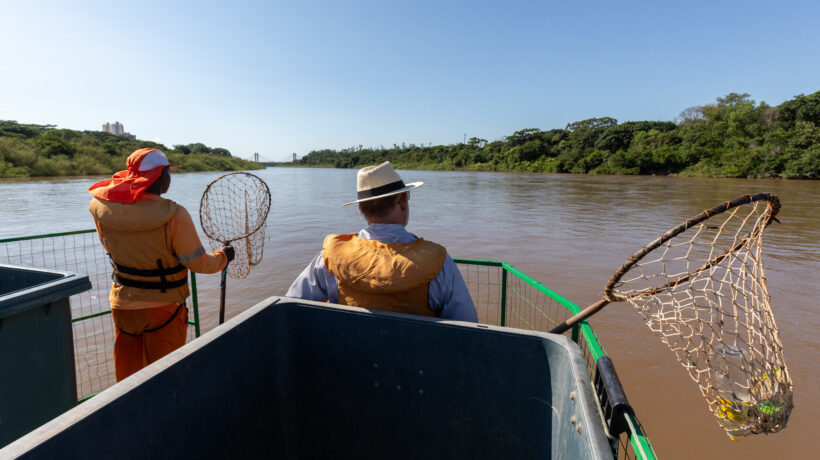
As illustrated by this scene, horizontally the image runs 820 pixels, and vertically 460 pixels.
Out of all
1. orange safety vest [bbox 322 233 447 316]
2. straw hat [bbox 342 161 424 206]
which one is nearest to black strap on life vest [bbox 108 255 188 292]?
orange safety vest [bbox 322 233 447 316]

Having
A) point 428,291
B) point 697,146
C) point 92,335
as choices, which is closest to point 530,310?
point 428,291

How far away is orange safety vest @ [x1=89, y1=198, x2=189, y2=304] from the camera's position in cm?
232

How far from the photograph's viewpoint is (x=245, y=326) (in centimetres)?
155

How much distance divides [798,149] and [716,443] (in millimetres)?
48831

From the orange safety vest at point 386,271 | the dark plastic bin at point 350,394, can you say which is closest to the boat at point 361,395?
the dark plastic bin at point 350,394

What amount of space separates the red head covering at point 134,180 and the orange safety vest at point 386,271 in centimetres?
142

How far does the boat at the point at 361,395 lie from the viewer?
44.8 inches

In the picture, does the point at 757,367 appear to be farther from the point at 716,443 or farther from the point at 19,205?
the point at 19,205

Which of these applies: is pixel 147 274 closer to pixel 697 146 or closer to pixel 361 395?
pixel 361 395

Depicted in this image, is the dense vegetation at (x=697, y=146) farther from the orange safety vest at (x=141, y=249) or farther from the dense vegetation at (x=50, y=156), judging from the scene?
the dense vegetation at (x=50, y=156)

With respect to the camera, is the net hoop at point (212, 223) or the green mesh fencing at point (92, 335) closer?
the net hoop at point (212, 223)

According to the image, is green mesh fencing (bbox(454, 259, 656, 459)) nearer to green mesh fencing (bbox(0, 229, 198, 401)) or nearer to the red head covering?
the red head covering

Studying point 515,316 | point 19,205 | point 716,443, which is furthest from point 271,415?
point 19,205

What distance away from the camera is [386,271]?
1.65 m
